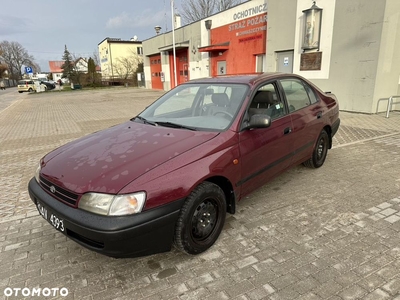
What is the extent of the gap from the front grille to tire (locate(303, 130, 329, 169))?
3.61m

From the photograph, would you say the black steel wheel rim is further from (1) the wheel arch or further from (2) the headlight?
(2) the headlight

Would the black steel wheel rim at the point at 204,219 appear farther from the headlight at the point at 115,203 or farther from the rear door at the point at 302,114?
the rear door at the point at 302,114

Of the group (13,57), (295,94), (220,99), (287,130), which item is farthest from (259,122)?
(13,57)

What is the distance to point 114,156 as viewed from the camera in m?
2.53

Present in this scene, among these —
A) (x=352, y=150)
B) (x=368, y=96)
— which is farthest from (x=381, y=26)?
(x=352, y=150)

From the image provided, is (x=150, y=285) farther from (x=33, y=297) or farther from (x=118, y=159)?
(x=118, y=159)

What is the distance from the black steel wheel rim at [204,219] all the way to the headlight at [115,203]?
589 millimetres

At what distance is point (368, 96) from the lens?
932 cm

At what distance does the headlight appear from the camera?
81.8 inches

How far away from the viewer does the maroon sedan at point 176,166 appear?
213 cm

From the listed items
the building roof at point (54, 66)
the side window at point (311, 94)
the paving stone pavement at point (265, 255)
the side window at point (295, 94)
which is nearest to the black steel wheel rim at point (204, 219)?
the paving stone pavement at point (265, 255)

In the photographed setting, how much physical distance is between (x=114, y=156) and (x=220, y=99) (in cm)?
147

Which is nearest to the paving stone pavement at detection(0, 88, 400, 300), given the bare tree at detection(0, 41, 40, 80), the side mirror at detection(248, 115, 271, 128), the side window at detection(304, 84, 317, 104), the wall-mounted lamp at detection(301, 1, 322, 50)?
the side mirror at detection(248, 115, 271, 128)

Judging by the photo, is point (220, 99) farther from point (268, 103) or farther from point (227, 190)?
point (227, 190)
